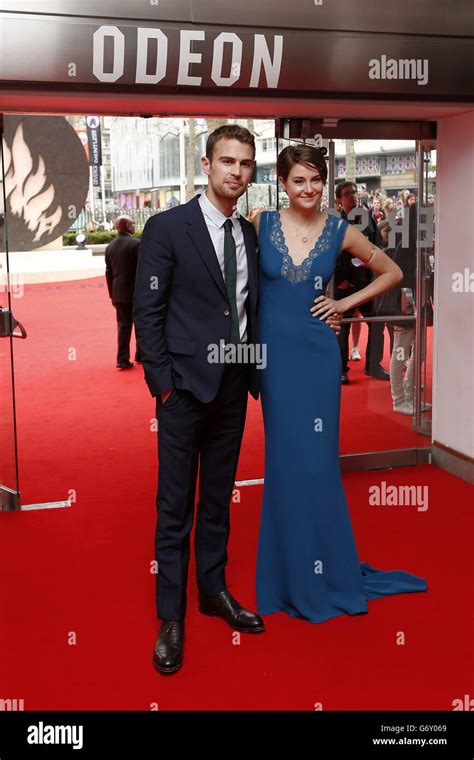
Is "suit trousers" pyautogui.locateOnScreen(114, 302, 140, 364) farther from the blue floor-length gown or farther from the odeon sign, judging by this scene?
the blue floor-length gown

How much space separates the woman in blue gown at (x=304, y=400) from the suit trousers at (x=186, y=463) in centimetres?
20

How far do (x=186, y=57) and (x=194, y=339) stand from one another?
1575 mm

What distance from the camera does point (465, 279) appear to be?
18.5 feet

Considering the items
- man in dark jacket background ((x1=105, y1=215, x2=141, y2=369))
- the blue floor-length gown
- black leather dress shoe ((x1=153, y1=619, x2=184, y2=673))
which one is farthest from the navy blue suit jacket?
man in dark jacket background ((x1=105, y1=215, x2=141, y2=369))

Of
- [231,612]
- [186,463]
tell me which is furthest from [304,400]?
[231,612]

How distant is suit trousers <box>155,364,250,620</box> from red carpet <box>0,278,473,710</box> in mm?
299

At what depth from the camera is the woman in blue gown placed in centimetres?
364

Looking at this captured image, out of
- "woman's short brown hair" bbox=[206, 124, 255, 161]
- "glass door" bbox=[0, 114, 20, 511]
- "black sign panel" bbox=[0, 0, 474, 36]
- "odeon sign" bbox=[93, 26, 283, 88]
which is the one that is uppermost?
"black sign panel" bbox=[0, 0, 474, 36]

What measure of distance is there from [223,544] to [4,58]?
2.27 meters

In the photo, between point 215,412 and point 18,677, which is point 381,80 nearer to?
point 215,412

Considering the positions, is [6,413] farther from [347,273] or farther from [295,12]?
[295,12]

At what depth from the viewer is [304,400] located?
147 inches

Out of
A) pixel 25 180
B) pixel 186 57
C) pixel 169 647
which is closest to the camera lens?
pixel 169 647

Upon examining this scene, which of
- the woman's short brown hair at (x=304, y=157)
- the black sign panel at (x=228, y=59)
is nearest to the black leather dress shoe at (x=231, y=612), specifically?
the woman's short brown hair at (x=304, y=157)
